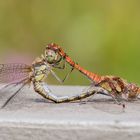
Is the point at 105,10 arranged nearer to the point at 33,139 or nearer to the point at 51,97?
the point at 51,97

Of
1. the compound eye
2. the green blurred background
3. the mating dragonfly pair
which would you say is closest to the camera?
the mating dragonfly pair

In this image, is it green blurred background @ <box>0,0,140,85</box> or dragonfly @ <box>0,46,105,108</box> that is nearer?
dragonfly @ <box>0,46,105,108</box>

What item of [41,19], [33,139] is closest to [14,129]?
[33,139]

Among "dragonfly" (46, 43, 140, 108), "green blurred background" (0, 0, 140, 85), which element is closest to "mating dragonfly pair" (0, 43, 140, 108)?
"dragonfly" (46, 43, 140, 108)

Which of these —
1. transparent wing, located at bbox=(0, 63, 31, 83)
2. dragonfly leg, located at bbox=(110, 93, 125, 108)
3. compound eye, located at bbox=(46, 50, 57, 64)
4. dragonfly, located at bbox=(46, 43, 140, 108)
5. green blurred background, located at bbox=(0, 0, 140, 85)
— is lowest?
dragonfly leg, located at bbox=(110, 93, 125, 108)

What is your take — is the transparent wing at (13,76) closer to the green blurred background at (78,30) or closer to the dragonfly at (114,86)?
the dragonfly at (114,86)

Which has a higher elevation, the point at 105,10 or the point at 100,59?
the point at 105,10

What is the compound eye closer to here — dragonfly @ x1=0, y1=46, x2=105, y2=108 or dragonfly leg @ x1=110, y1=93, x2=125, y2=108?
dragonfly @ x1=0, y1=46, x2=105, y2=108

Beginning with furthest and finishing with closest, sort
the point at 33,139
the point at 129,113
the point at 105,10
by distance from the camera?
the point at 105,10, the point at 129,113, the point at 33,139
